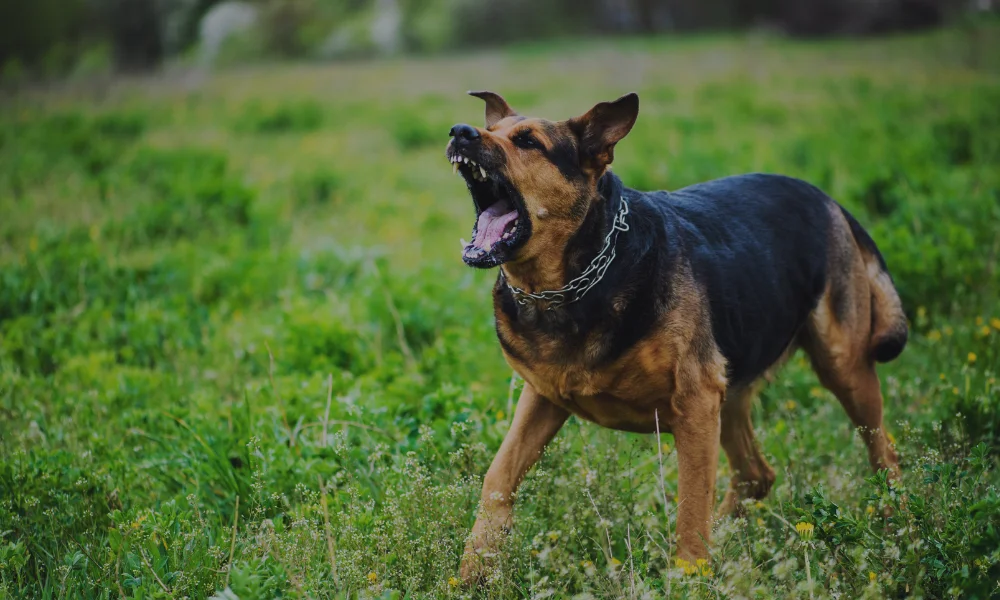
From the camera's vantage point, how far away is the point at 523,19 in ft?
126

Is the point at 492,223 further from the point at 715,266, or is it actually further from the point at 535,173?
the point at 715,266

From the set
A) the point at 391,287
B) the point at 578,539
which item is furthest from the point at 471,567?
the point at 391,287

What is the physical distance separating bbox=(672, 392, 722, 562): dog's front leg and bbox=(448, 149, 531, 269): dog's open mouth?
39.4 inches

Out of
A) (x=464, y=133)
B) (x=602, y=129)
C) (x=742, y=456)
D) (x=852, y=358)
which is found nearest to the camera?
(x=464, y=133)

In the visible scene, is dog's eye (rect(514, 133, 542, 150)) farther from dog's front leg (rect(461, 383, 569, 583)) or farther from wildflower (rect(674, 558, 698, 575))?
wildflower (rect(674, 558, 698, 575))

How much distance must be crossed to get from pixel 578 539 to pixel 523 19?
3688 centimetres

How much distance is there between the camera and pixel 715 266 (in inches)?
162

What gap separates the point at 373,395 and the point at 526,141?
1870 millimetres

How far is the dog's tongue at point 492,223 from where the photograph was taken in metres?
3.81

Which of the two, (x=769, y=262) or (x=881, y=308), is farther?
(x=881, y=308)

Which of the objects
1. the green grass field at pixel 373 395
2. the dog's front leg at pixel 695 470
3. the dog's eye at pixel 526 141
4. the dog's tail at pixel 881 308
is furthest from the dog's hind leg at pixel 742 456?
the dog's eye at pixel 526 141

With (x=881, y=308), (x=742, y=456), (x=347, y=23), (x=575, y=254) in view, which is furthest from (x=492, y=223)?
(x=347, y=23)

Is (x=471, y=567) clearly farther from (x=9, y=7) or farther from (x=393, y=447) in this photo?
(x=9, y=7)

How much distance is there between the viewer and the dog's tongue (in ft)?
12.5
